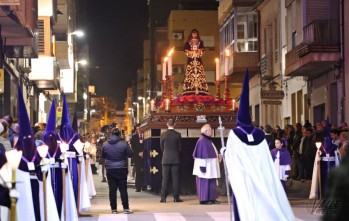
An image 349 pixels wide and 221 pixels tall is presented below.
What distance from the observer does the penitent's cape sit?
13.0m

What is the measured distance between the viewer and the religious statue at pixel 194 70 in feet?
82.8

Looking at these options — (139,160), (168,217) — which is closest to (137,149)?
(139,160)

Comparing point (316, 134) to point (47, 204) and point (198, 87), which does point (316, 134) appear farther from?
point (47, 204)

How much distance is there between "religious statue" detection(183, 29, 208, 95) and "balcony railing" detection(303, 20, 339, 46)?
7934 millimetres

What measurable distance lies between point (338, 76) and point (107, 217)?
16.4 metres

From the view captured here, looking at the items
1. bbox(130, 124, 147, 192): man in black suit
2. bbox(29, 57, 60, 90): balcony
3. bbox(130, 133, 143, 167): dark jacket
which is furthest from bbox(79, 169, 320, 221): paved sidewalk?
bbox(29, 57, 60, 90): balcony

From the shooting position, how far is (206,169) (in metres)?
21.2

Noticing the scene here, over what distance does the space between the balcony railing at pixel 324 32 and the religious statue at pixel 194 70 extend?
312 inches

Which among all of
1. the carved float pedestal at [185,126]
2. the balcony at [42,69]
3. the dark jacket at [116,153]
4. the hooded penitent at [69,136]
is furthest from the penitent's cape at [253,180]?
the balcony at [42,69]

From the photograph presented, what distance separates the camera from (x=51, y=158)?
13.6m

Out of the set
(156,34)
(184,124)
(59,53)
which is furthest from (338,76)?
(156,34)

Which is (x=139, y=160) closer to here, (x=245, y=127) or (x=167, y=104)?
(x=167, y=104)

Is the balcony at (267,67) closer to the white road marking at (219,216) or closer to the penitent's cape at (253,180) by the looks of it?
the white road marking at (219,216)

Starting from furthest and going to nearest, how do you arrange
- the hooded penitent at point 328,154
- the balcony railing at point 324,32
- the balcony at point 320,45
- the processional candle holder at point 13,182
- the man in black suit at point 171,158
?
the balcony railing at point 324,32, the balcony at point 320,45, the man in black suit at point 171,158, the hooded penitent at point 328,154, the processional candle holder at point 13,182
